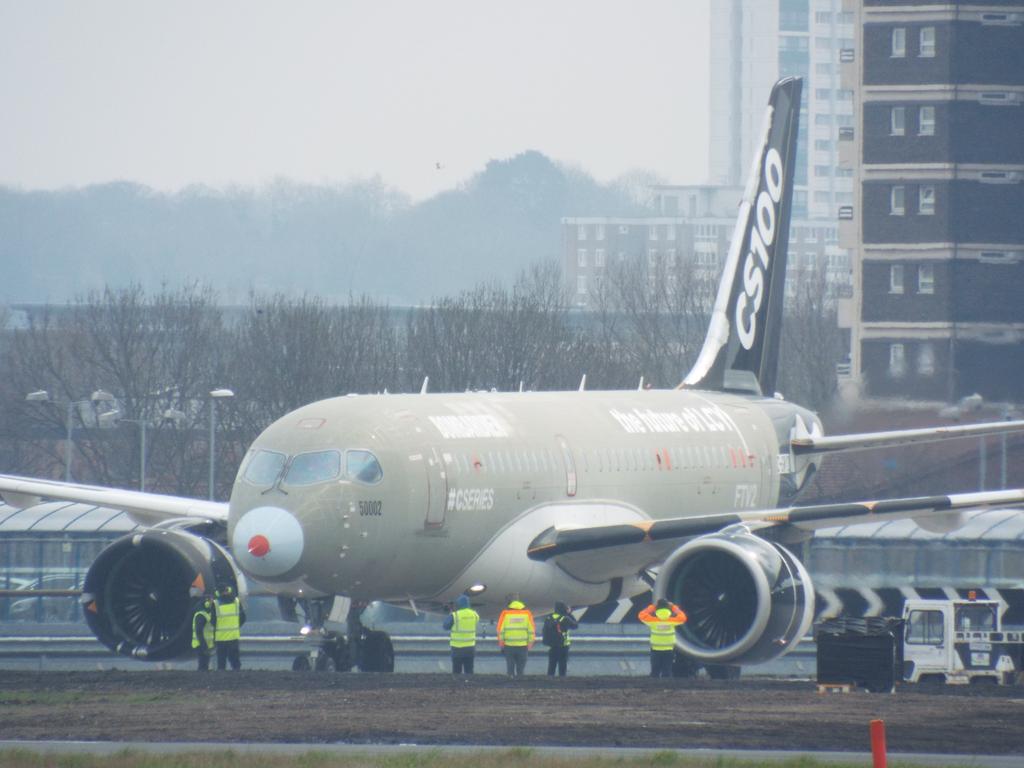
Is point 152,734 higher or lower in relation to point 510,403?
lower

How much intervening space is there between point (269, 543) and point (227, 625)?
3.94 m

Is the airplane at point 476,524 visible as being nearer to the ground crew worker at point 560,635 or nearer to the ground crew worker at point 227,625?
the ground crew worker at point 227,625

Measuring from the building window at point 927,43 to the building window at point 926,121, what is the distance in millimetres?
2227

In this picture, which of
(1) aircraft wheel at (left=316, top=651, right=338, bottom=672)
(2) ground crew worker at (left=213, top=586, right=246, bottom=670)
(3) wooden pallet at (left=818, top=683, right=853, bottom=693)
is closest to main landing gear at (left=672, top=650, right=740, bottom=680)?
(3) wooden pallet at (left=818, top=683, right=853, bottom=693)

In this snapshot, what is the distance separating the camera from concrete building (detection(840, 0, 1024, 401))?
79.8 m

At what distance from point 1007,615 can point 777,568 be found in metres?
10.5

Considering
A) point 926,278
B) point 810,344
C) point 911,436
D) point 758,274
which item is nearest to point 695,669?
point 911,436

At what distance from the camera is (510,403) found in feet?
120

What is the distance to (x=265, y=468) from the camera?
102 ft

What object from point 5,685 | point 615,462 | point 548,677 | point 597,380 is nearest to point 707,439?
point 615,462

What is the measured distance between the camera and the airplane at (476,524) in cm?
3108

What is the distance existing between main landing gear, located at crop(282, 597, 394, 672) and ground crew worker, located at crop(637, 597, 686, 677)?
4.61 meters

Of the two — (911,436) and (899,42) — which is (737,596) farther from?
(899,42)

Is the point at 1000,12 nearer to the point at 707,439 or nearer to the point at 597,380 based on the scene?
the point at 597,380
